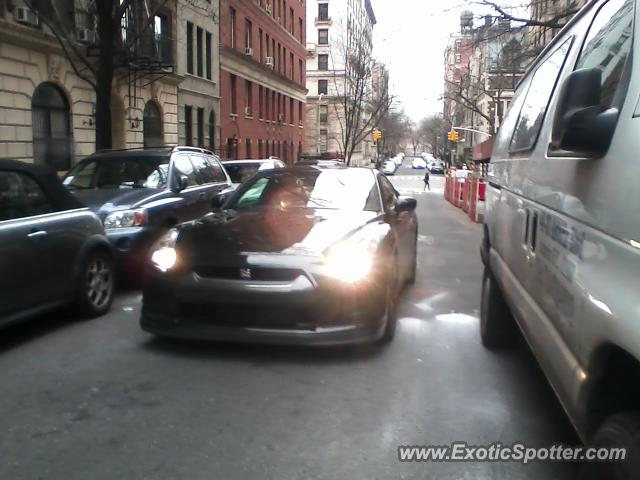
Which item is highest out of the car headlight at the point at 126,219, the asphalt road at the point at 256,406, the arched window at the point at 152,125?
the arched window at the point at 152,125

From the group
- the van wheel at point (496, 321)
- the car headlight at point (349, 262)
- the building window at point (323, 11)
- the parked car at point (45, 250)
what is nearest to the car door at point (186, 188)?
the parked car at point (45, 250)

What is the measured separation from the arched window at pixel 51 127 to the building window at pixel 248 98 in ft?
63.3

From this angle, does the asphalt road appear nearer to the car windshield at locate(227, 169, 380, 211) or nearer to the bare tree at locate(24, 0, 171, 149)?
the car windshield at locate(227, 169, 380, 211)

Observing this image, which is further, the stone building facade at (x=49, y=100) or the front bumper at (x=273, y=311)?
the stone building facade at (x=49, y=100)

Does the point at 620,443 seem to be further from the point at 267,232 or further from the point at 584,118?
the point at 267,232

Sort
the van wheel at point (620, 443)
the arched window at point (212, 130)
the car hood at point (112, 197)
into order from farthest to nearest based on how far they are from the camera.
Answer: the arched window at point (212, 130) → the car hood at point (112, 197) → the van wheel at point (620, 443)

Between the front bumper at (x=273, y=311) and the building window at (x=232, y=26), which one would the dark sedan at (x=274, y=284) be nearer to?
the front bumper at (x=273, y=311)

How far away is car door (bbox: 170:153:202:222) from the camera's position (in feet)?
28.2

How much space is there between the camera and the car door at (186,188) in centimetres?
859

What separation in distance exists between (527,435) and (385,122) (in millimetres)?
66239

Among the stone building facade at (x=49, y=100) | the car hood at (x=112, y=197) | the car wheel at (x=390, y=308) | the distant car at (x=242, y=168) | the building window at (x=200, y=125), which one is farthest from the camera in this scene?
the building window at (x=200, y=125)

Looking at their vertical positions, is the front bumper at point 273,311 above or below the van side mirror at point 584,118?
below

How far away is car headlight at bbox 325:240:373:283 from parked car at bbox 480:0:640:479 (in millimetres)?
1367

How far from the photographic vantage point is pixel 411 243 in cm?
776
